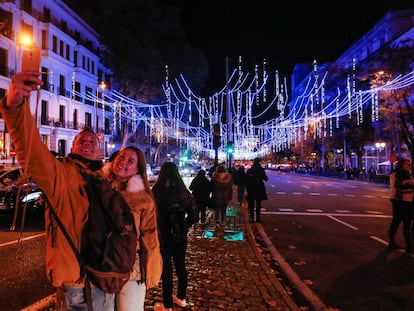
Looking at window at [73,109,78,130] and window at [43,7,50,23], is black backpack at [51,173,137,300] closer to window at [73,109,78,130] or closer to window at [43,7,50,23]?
window at [43,7,50,23]

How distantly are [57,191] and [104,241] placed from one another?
1.30 ft

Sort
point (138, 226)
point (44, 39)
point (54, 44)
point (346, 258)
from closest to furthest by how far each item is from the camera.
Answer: point (138, 226) → point (346, 258) → point (44, 39) → point (54, 44)

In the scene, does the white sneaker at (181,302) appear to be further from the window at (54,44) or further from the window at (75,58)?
the window at (75,58)

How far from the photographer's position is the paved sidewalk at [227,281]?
493cm

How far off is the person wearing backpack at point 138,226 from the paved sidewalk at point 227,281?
2.16 m

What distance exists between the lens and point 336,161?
7575cm

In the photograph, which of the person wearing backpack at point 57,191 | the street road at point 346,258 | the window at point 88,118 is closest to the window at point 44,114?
the window at point 88,118

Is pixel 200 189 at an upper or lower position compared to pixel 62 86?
lower

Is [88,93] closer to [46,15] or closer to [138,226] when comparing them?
[46,15]

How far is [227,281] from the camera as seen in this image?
5.92 m

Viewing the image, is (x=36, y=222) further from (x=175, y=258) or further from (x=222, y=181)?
(x=175, y=258)

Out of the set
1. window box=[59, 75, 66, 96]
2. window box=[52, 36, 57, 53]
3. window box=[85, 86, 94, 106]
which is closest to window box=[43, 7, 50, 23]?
window box=[52, 36, 57, 53]

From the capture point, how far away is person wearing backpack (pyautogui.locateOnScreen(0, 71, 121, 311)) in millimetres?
2021

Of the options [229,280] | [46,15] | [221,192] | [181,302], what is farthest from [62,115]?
[181,302]
